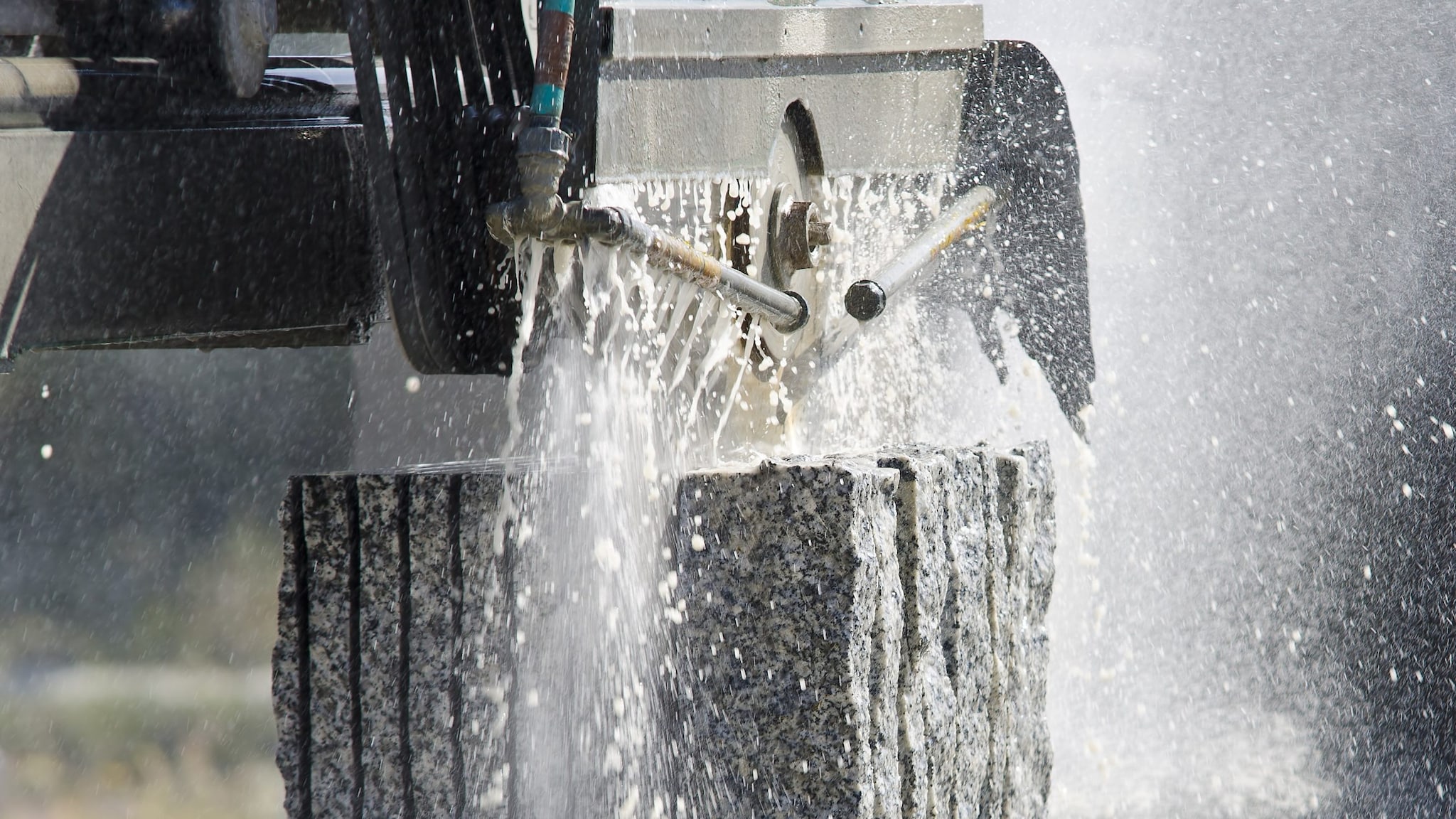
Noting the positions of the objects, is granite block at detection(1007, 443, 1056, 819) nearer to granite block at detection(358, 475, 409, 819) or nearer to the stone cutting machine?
the stone cutting machine

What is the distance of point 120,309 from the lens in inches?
96.3

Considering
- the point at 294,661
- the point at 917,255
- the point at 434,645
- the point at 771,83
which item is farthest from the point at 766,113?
the point at 294,661

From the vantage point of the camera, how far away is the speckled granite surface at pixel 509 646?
2281 millimetres

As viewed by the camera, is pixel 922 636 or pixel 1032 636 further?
pixel 1032 636

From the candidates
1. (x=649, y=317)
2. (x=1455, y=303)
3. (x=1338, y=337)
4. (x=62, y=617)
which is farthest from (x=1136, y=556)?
(x=62, y=617)

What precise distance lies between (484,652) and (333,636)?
268mm

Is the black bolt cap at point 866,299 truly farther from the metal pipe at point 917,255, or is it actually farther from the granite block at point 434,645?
the granite block at point 434,645

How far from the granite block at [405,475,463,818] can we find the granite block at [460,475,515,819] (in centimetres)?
2

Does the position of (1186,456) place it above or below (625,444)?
above

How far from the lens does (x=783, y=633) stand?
2.29m

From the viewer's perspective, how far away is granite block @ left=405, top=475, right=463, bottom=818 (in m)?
2.32

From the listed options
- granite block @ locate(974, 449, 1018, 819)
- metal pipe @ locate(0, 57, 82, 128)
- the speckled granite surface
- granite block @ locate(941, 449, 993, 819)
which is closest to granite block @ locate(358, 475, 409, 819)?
the speckled granite surface

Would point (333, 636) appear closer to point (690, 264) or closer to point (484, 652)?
point (484, 652)

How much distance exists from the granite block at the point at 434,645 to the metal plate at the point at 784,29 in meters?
0.88
